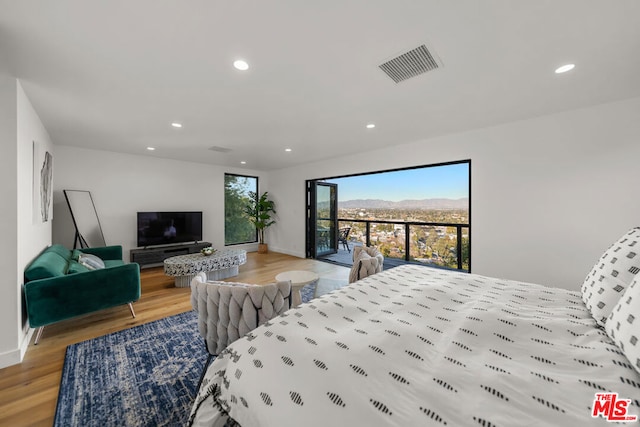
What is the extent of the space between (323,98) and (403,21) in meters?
1.12

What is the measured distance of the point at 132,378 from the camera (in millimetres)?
1805

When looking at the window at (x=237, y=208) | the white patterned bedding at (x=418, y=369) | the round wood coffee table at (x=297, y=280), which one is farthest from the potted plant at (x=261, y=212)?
the white patterned bedding at (x=418, y=369)

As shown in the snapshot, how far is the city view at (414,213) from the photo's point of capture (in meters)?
4.92

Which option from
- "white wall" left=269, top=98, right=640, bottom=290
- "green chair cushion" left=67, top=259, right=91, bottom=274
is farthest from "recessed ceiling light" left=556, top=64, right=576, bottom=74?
"green chair cushion" left=67, top=259, right=91, bottom=274

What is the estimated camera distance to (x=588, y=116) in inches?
106

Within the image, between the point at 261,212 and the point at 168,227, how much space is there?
2293mm

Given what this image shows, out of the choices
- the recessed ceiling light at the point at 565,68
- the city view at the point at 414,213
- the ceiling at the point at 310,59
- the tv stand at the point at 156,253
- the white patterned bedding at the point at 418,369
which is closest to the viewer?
the white patterned bedding at the point at 418,369

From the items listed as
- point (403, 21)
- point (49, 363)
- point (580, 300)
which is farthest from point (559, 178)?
point (49, 363)

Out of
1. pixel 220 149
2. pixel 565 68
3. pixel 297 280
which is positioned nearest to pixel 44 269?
pixel 297 280

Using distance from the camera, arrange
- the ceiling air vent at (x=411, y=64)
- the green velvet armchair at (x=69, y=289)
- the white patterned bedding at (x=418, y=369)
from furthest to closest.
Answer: the green velvet armchair at (x=69, y=289), the ceiling air vent at (x=411, y=64), the white patterned bedding at (x=418, y=369)

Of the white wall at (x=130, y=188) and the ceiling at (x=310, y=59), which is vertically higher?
the ceiling at (x=310, y=59)

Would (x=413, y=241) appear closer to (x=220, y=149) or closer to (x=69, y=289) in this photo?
(x=220, y=149)

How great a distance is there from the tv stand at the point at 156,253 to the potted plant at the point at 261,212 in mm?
1707

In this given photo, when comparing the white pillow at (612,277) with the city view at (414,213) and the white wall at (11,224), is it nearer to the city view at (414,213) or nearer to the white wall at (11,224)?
the city view at (414,213)
